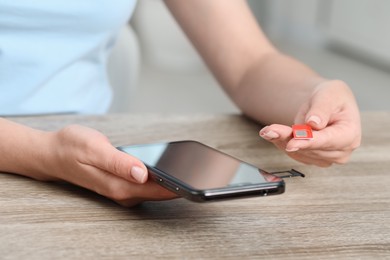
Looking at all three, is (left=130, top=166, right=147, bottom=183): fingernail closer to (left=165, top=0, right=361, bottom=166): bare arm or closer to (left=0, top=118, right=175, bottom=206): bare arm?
(left=0, top=118, right=175, bottom=206): bare arm

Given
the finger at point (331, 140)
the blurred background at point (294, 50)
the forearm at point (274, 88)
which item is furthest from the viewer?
the blurred background at point (294, 50)

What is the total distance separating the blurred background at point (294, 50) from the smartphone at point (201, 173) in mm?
1984

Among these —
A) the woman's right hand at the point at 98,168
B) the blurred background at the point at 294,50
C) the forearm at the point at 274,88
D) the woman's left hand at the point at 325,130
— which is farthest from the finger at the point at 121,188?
the blurred background at the point at 294,50

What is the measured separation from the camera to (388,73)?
3090 millimetres

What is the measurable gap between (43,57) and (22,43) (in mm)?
31

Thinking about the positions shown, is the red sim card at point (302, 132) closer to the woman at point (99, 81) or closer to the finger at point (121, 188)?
the woman at point (99, 81)

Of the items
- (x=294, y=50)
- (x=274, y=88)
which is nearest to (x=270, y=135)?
(x=274, y=88)

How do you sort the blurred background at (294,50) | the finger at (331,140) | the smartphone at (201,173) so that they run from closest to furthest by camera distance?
the smartphone at (201,173) < the finger at (331,140) < the blurred background at (294,50)

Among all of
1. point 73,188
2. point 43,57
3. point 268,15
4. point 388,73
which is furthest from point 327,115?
point 268,15

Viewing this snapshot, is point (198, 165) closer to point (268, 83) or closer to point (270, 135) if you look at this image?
point (270, 135)

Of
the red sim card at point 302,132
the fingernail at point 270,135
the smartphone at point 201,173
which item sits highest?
the red sim card at point 302,132

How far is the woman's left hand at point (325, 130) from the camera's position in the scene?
56cm

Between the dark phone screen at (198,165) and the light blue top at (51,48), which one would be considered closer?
the dark phone screen at (198,165)

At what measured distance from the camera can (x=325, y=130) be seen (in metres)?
0.61
